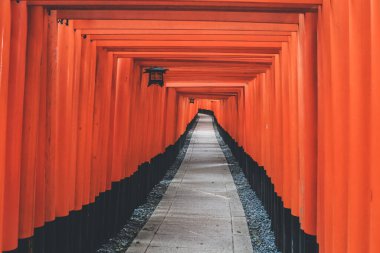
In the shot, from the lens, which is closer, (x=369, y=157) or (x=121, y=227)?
(x=369, y=157)

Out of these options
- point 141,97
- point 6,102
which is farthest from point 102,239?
point 6,102

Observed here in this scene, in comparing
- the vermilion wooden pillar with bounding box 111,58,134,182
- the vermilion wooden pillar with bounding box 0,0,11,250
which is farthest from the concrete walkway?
the vermilion wooden pillar with bounding box 0,0,11,250

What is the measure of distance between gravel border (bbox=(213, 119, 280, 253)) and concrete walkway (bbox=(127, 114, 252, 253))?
13 cm

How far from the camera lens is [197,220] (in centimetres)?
903

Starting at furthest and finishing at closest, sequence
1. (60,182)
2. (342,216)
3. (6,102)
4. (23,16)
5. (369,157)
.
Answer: (60,182) < (23,16) < (6,102) < (342,216) < (369,157)

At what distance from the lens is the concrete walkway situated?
727 cm

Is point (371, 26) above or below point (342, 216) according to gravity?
above

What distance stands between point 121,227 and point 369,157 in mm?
6522

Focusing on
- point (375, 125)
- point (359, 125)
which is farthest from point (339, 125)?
point (375, 125)

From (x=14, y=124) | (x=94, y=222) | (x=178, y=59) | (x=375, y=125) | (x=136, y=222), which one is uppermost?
(x=178, y=59)

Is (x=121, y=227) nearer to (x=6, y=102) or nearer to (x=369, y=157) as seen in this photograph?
(x=6, y=102)

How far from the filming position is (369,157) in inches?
96.7

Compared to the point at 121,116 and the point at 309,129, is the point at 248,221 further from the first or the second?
the point at 309,129

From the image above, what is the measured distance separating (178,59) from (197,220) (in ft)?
10.8
